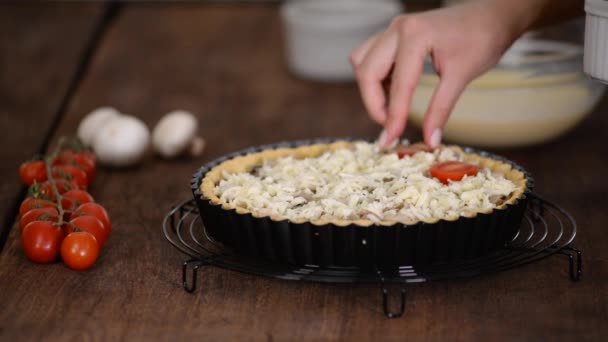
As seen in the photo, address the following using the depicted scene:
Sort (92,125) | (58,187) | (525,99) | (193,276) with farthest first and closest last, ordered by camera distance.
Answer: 1. (92,125)
2. (525,99)
3. (58,187)
4. (193,276)

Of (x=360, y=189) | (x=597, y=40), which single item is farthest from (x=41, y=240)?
(x=597, y=40)

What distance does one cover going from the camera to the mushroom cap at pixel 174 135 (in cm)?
278

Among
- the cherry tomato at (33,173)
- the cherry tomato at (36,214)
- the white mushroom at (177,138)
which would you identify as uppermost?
the cherry tomato at (36,214)

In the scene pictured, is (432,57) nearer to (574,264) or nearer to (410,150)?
(410,150)

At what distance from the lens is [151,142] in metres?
2.95

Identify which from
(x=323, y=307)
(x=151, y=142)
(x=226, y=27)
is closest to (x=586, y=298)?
(x=323, y=307)

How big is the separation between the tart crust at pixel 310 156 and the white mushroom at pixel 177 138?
0.55 m

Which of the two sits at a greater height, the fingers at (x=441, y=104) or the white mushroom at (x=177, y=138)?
the fingers at (x=441, y=104)

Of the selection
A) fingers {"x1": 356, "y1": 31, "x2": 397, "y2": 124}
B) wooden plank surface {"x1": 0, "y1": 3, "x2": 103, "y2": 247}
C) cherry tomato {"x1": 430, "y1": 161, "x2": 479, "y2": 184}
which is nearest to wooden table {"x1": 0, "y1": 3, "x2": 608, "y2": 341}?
wooden plank surface {"x1": 0, "y1": 3, "x2": 103, "y2": 247}

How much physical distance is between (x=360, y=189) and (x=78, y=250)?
64 cm

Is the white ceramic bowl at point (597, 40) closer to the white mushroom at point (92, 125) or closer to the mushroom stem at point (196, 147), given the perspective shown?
the mushroom stem at point (196, 147)

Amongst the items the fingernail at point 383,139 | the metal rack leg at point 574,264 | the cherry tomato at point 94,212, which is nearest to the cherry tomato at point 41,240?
the cherry tomato at point 94,212

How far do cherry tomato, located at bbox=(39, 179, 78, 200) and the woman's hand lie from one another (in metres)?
0.81

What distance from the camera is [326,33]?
138 inches
